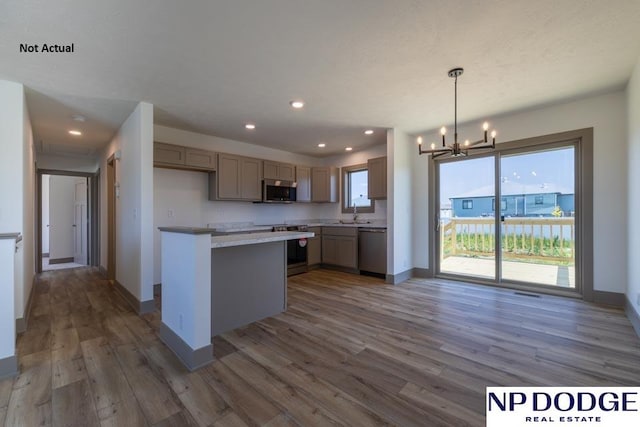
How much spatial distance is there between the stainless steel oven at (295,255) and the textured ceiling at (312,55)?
211 cm

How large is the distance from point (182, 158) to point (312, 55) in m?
2.70

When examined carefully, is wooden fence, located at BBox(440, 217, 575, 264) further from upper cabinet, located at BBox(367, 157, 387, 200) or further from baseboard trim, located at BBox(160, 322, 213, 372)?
baseboard trim, located at BBox(160, 322, 213, 372)

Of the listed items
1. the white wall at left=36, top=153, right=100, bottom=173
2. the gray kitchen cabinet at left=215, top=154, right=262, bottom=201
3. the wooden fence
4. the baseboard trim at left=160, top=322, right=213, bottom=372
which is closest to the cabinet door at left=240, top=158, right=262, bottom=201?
the gray kitchen cabinet at left=215, top=154, right=262, bottom=201

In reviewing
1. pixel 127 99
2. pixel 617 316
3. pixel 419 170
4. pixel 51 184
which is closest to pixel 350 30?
pixel 127 99

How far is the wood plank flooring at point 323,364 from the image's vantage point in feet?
5.30

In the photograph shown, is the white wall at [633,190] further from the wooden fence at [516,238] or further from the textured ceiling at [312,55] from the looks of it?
the wooden fence at [516,238]

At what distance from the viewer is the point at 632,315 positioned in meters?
2.76

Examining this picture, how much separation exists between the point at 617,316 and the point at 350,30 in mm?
3989

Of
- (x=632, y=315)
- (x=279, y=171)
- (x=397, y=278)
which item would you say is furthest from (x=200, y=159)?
(x=632, y=315)

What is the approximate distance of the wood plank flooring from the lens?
1.62m

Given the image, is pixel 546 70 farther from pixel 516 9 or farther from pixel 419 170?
pixel 419 170

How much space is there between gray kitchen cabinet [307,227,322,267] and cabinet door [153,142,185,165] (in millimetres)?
2621

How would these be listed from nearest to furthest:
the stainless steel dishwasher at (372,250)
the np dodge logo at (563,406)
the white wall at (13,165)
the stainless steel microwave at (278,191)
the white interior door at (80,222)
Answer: the np dodge logo at (563,406), the white wall at (13,165), the stainless steel dishwasher at (372,250), the stainless steel microwave at (278,191), the white interior door at (80,222)

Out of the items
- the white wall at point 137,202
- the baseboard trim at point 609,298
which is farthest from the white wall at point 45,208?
the baseboard trim at point 609,298
